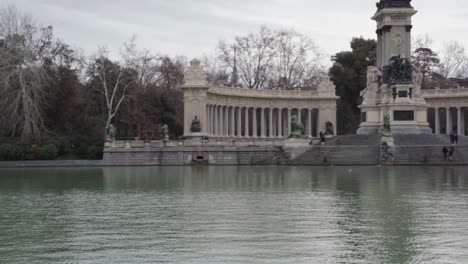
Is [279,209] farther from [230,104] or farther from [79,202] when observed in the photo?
[230,104]

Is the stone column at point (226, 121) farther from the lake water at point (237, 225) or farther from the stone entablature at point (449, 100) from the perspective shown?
the lake water at point (237, 225)

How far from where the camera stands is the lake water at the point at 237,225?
12.0m

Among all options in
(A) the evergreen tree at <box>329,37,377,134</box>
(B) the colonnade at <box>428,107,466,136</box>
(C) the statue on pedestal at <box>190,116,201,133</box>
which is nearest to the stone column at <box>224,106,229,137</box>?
(C) the statue on pedestal at <box>190,116,201,133</box>

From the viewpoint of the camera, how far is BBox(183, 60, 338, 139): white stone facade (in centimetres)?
6494

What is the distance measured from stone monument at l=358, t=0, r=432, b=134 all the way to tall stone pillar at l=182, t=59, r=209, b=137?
14723mm

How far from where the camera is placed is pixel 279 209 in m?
18.4

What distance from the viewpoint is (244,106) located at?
7294 centimetres

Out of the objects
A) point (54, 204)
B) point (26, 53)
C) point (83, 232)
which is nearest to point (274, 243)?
point (83, 232)

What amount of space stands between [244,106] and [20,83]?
2446cm

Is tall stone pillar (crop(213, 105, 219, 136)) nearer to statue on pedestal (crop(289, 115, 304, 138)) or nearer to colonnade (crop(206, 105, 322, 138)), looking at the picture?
colonnade (crop(206, 105, 322, 138))

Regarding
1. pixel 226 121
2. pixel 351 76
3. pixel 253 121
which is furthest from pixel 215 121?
pixel 351 76

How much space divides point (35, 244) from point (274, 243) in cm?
451

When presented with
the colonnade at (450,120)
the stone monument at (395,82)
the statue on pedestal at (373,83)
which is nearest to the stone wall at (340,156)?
the stone monument at (395,82)

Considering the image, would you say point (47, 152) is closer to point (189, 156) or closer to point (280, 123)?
point (189, 156)
